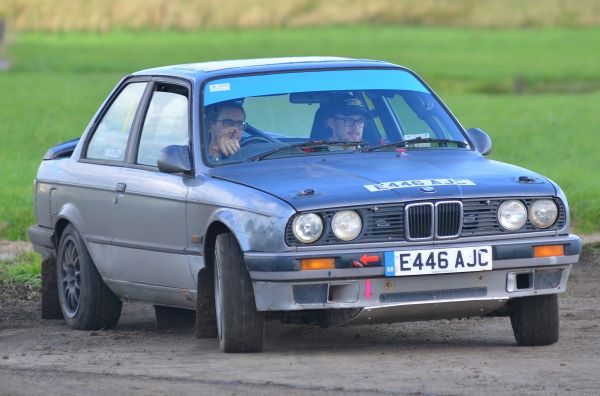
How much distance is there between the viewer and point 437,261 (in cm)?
795

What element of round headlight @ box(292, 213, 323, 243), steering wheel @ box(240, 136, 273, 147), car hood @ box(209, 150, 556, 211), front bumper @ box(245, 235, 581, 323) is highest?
steering wheel @ box(240, 136, 273, 147)

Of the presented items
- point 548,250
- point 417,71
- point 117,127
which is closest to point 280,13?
point 417,71

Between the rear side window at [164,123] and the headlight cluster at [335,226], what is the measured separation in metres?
1.45

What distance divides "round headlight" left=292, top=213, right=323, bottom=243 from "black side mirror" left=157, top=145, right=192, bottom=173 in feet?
3.78

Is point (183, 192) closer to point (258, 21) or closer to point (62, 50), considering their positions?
point (62, 50)

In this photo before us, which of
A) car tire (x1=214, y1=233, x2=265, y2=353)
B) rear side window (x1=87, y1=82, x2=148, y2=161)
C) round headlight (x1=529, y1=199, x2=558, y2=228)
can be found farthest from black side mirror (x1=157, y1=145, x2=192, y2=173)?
round headlight (x1=529, y1=199, x2=558, y2=228)

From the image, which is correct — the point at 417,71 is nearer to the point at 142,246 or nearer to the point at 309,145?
the point at 142,246

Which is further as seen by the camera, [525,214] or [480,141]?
[480,141]

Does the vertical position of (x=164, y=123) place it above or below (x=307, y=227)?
above

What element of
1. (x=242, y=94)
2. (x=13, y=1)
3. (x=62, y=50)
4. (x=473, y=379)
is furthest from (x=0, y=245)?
(x=13, y=1)

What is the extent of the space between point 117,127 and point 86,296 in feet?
3.46

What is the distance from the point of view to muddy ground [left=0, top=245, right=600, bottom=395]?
721 centimetres

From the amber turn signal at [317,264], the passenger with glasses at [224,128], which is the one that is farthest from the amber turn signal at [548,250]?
the passenger with glasses at [224,128]

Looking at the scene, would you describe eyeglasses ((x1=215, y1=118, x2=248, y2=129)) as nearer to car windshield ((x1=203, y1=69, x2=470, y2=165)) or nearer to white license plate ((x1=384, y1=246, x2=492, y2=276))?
car windshield ((x1=203, y1=69, x2=470, y2=165))
